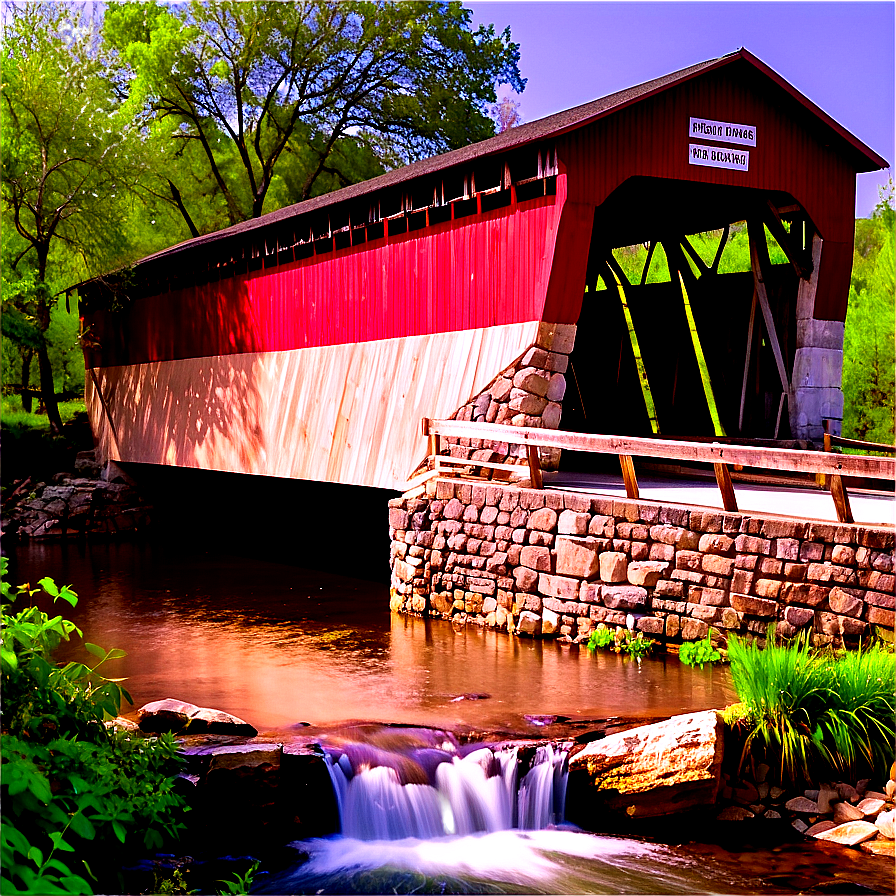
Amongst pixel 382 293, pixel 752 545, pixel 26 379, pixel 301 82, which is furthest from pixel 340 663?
pixel 301 82

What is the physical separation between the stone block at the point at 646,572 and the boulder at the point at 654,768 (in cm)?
231

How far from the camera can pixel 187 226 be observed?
26656 mm

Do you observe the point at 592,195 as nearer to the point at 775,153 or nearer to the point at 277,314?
the point at 775,153

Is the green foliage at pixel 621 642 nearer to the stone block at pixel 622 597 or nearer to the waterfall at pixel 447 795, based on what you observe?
the stone block at pixel 622 597

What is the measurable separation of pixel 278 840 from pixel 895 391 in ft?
50.2

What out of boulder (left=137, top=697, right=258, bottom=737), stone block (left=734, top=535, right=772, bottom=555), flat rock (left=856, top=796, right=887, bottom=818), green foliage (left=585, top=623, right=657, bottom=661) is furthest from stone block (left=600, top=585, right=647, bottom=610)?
boulder (left=137, top=697, right=258, bottom=737)

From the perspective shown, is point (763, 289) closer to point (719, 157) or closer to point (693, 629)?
point (719, 157)

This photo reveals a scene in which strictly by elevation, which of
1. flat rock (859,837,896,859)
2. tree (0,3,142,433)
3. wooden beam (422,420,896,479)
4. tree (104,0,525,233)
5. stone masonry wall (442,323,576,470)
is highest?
tree (104,0,525,233)

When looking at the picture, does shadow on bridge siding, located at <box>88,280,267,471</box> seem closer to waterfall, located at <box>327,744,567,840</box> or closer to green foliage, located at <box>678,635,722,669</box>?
green foliage, located at <box>678,635,722,669</box>

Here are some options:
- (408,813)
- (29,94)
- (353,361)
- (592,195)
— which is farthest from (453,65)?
(408,813)

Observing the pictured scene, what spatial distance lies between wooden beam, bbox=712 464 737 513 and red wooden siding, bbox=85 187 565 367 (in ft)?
9.93

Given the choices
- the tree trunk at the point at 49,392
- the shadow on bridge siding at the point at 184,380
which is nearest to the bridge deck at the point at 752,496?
the shadow on bridge siding at the point at 184,380

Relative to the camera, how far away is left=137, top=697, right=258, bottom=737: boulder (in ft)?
19.6

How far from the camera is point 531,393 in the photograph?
9.92 metres
